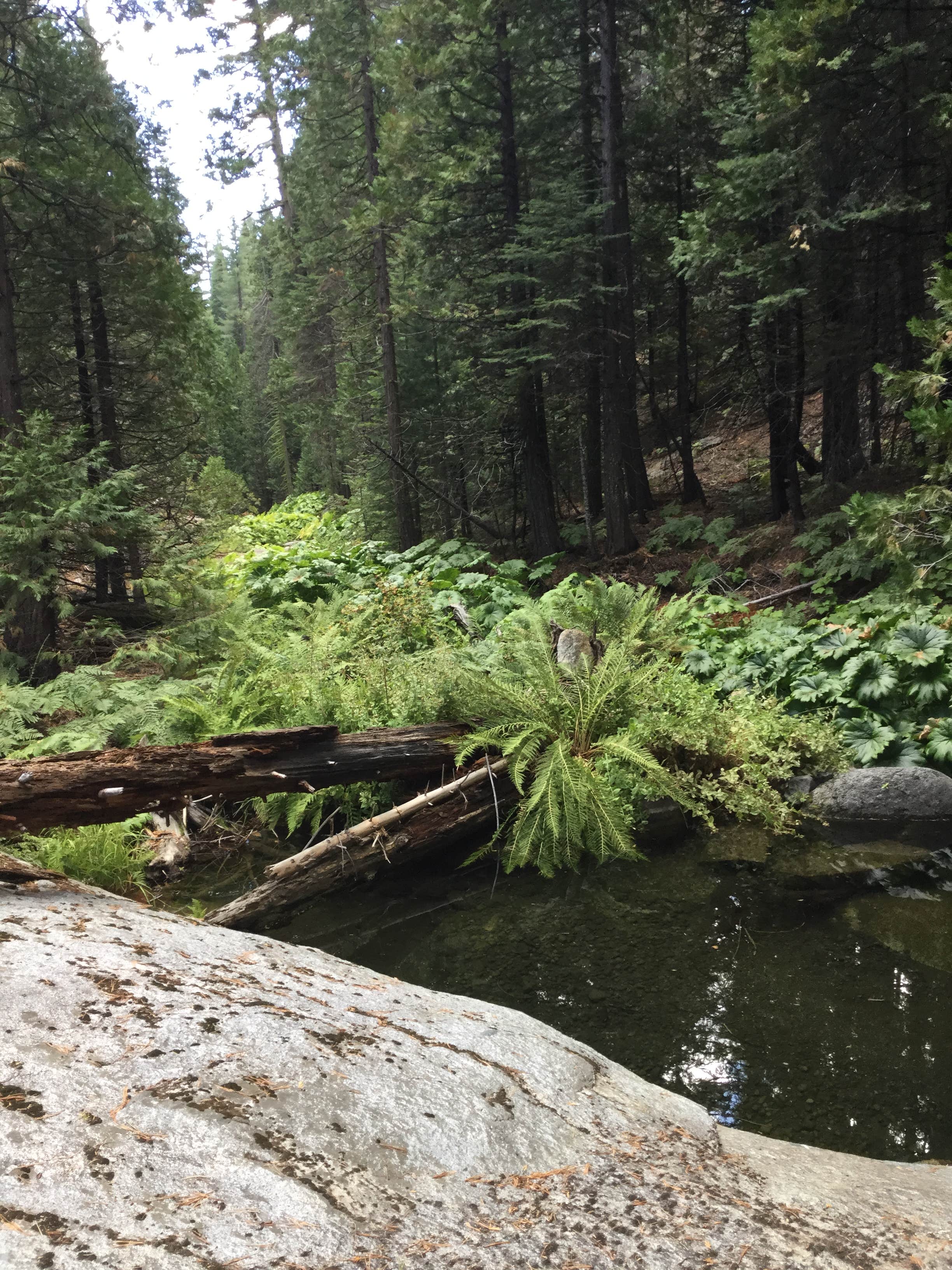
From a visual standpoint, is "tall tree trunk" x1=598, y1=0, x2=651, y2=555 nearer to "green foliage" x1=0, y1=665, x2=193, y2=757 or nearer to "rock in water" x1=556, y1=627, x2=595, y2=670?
"rock in water" x1=556, y1=627, x2=595, y2=670

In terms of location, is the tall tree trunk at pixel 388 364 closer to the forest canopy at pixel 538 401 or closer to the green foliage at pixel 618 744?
the forest canopy at pixel 538 401

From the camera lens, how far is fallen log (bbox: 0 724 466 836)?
148 inches

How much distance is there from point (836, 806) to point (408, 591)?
5704 millimetres

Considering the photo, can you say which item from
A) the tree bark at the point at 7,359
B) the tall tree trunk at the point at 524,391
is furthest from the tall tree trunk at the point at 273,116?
the tree bark at the point at 7,359

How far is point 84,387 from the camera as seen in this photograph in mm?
11336

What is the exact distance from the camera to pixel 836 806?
5969 mm

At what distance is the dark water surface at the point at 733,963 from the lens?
3.25 m

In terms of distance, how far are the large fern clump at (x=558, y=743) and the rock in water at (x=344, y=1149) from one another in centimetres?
222

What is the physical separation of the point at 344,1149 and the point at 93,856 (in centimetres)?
382

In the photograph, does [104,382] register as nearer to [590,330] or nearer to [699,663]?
[590,330]

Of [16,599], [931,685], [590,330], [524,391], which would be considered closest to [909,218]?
[590,330]

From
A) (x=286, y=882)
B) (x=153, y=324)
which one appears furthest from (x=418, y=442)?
(x=286, y=882)

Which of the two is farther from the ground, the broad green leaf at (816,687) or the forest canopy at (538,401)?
the forest canopy at (538,401)

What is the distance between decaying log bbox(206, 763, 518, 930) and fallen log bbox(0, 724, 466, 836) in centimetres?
29
